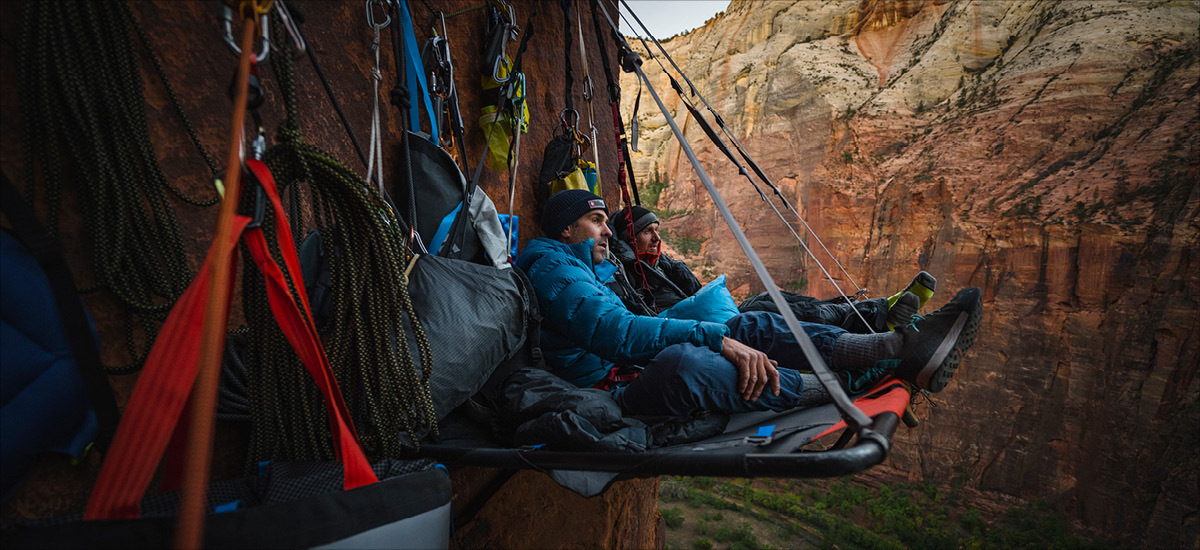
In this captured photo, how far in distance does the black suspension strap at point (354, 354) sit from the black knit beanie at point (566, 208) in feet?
3.73

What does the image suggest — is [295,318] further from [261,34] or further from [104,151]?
[104,151]

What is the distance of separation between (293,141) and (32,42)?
0.61 m

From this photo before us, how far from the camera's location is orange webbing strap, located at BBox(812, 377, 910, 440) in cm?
131

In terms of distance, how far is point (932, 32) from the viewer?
1523 centimetres

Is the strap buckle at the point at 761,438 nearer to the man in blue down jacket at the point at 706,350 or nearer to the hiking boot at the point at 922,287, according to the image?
the man in blue down jacket at the point at 706,350

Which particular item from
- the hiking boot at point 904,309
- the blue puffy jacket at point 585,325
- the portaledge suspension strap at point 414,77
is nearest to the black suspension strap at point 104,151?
the portaledge suspension strap at point 414,77

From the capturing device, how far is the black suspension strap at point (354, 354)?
3.82ft

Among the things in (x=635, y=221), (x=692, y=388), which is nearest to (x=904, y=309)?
(x=692, y=388)

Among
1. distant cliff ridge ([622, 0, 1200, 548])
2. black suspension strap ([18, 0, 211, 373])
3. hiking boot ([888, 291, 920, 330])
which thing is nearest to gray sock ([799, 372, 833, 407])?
hiking boot ([888, 291, 920, 330])

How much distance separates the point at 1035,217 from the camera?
34.9ft

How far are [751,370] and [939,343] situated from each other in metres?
0.73

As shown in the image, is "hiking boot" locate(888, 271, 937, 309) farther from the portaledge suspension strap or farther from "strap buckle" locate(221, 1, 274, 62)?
"strap buckle" locate(221, 1, 274, 62)

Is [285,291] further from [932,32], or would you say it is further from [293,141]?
[932,32]

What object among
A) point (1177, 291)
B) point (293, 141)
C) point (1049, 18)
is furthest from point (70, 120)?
point (1049, 18)
